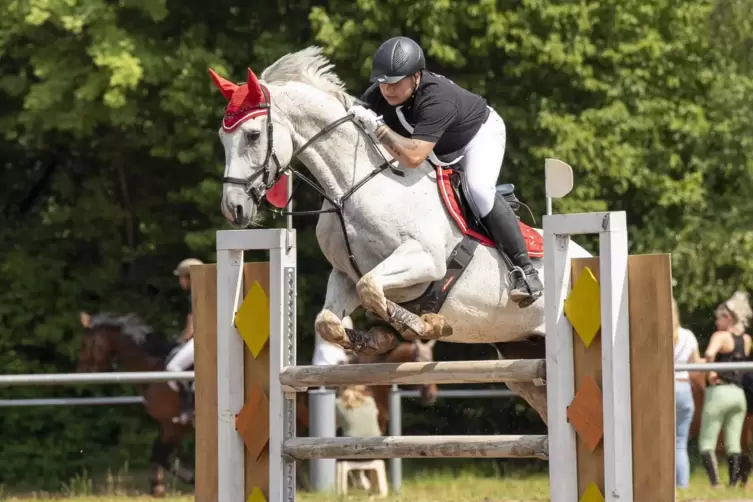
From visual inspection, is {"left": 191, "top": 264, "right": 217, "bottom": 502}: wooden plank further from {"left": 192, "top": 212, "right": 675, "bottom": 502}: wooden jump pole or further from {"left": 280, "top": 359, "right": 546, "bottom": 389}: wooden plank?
{"left": 280, "top": 359, "right": 546, "bottom": 389}: wooden plank

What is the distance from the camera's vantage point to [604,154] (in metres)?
13.9

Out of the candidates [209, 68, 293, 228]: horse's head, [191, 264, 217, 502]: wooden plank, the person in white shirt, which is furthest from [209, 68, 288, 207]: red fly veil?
the person in white shirt

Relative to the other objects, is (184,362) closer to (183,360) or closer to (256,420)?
(183,360)

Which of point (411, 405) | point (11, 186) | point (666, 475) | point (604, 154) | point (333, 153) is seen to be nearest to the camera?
point (666, 475)

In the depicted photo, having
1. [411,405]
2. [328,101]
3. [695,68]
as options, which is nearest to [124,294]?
[411,405]

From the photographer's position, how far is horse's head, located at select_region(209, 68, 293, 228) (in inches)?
233

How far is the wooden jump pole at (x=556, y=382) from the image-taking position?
507 cm

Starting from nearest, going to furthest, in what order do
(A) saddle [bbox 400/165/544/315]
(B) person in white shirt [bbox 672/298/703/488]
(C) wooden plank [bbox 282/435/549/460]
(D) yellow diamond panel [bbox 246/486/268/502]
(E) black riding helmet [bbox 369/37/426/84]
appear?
(C) wooden plank [bbox 282/435/549/460]
(D) yellow diamond panel [bbox 246/486/268/502]
(E) black riding helmet [bbox 369/37/426/84]
(A) saddle [bbox 400/165/544/315]
(B) person in white shirt [bbox 672/298/703/488]

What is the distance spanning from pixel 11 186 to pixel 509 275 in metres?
11.4

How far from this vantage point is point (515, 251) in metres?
6.32

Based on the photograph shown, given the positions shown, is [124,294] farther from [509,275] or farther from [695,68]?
[509,275]

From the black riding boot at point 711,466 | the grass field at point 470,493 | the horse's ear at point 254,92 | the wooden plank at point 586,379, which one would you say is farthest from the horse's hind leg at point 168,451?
the wooden plank at point 586,379

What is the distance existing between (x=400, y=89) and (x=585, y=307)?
1437 mm

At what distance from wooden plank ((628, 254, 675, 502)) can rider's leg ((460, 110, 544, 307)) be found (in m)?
1.16
